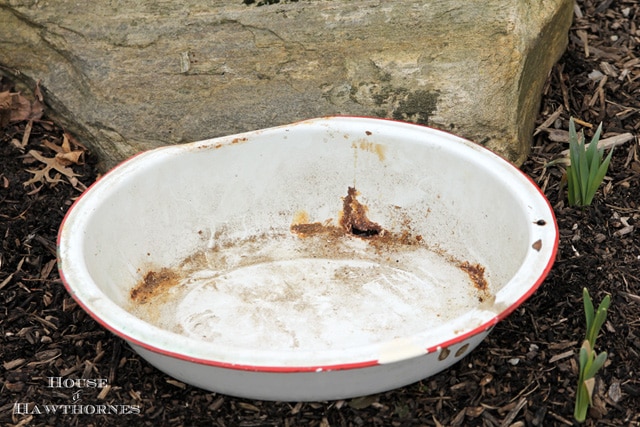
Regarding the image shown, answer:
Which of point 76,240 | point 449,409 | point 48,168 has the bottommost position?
point 449,409

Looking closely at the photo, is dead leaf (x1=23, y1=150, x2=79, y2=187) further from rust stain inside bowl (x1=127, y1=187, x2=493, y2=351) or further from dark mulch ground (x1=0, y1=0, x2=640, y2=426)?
rust stain inside bowl (x1=127, y1=187, x2=493, y2=351)

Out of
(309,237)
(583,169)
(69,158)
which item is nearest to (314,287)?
(309,237)

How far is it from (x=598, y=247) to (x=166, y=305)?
1380 millimetres

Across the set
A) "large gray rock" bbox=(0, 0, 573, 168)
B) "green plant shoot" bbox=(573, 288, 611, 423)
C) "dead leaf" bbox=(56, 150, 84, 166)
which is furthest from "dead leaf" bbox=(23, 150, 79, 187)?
"green plant shoot" bbox=(573, 288, 611, 423)

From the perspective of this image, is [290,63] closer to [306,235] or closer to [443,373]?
[306,235]

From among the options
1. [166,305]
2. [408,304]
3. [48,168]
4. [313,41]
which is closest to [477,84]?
[313,41]

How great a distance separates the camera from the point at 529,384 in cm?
248

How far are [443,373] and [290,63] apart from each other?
3.90 ft

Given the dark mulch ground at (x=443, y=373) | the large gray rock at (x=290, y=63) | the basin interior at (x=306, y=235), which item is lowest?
the dark mulch ground at (x=443, y=373)

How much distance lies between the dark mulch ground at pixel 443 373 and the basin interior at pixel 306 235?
174 mm

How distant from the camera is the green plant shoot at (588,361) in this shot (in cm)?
222

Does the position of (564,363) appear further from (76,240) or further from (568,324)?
A: (76,240)

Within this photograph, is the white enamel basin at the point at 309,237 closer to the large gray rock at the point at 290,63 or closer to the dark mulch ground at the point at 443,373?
the dark mulch ground at the point at 443,373

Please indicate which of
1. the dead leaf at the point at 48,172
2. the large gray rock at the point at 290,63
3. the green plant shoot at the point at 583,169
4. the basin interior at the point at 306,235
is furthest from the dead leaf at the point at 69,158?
the green plant shoot at the point at 583,169
